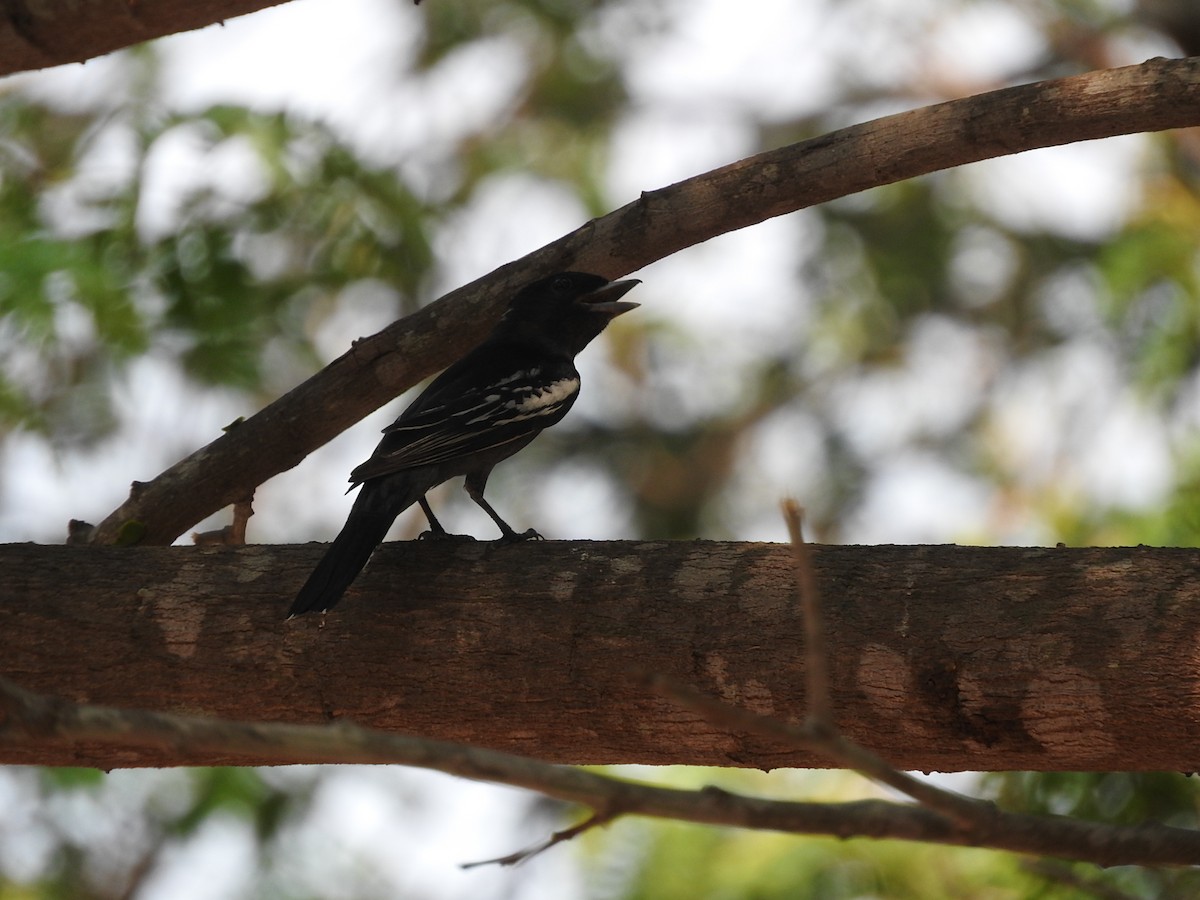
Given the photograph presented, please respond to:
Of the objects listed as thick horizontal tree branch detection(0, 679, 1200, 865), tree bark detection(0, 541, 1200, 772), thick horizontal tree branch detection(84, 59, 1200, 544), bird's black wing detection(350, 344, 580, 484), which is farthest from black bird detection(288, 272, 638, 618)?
thick horizontal tree branch detection(0, 679, 1200, 865)

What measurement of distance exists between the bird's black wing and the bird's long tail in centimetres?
7

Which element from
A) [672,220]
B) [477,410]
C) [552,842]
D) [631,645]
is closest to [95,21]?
[477,410]

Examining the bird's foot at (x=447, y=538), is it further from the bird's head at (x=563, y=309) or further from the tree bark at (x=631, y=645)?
the bird's head at (x=563, y=309)

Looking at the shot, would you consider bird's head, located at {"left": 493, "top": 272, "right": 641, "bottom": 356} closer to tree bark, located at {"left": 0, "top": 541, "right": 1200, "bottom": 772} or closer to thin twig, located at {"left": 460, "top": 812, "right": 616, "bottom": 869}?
tree bark, located at {"left": 0, "top": 541, "right": 1200, "bottom": 772}

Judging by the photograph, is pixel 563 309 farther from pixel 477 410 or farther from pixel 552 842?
pixel 552 842

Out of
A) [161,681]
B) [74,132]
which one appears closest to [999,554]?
[161,681]

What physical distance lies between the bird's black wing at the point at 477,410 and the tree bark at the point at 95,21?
144 cm

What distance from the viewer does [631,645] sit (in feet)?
11.2

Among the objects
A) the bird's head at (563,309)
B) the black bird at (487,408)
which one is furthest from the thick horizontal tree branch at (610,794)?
the bird's head at (563,309)

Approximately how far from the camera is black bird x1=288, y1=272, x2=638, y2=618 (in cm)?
425

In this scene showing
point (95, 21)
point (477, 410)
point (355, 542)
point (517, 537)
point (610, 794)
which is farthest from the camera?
point (477, 410)

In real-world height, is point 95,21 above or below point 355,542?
above

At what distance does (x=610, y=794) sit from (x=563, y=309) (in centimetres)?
365

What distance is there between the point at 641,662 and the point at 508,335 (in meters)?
1.97
